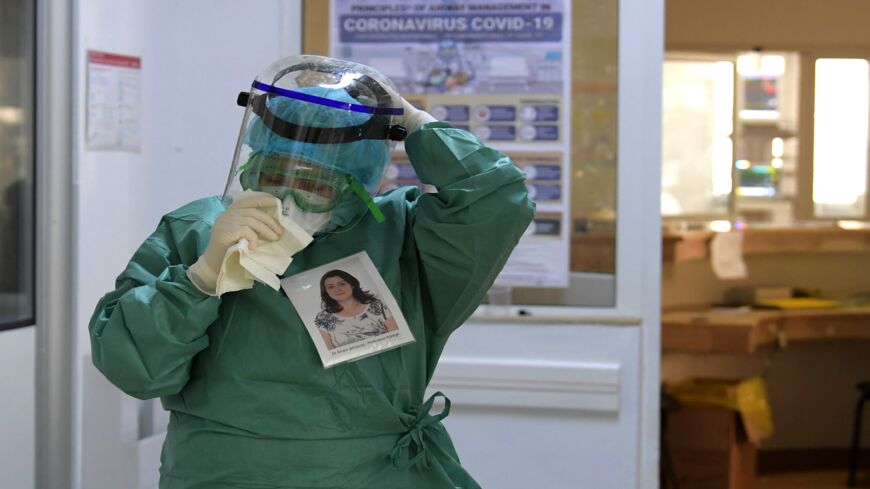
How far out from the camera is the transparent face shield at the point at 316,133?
150cm

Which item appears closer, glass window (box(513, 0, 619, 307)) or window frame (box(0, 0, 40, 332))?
window frame (box(0, 0, 40, 332))

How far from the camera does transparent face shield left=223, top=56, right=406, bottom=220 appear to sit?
1495mm

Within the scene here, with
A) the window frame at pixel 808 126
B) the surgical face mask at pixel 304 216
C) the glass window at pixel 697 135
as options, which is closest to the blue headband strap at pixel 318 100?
the surgical face mask at pixel 304 216

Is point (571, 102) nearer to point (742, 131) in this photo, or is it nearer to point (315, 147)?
point (315, 147)

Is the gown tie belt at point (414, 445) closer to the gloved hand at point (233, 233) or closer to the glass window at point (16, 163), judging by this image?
the gloved hand at point (233, 233)

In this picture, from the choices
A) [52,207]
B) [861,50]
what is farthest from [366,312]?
[861,50]

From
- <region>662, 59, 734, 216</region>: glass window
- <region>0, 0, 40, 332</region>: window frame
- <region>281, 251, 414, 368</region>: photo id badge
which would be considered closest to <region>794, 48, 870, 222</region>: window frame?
<region>662, 59, 734, 216</region>: glass window

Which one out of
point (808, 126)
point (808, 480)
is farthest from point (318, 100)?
point (808, 126)

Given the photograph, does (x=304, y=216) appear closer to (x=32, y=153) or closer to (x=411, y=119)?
(x=411, y=119)

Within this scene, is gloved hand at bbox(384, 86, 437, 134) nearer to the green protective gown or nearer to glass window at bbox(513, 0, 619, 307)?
the green protective gown

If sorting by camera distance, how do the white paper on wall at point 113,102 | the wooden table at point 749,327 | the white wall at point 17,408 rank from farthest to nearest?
the wooden table at point 749,327, the white paper on wall at point 113,102, the white wall at point 17,408

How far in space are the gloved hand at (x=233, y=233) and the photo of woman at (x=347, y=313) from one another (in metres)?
0.14

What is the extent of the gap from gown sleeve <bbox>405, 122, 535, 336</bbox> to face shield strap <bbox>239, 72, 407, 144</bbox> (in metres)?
0.05

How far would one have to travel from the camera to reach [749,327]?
425 centimetres
